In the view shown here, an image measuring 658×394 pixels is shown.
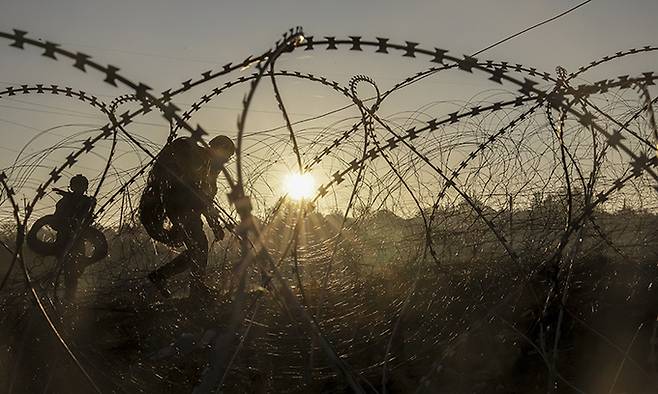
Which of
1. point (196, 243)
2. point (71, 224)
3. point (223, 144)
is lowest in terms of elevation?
point (196, 243)

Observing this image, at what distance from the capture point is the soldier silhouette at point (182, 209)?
6.12 m

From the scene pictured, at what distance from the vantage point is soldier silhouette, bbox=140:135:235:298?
612 cm

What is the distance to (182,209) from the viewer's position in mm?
6434

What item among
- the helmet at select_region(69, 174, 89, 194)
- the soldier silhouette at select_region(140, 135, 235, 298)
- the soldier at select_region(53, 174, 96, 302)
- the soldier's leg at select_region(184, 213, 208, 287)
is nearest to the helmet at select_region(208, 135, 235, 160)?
the soldier silhouette at select_region(140, 135, 235, 298)

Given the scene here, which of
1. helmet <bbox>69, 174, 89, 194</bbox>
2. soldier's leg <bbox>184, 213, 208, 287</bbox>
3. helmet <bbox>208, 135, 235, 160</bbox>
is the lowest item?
soldier's leg <bbox>184, 213, 208, 287</bbox>

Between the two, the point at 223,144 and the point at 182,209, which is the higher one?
the point at 223,144

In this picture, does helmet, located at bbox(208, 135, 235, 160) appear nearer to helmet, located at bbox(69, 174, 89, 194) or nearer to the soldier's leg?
the soldier's leg

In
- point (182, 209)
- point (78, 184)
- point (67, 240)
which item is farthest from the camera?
point (78, 184)

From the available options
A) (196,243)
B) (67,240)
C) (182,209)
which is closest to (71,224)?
(67,240)

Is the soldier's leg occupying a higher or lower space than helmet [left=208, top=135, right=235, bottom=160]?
lower

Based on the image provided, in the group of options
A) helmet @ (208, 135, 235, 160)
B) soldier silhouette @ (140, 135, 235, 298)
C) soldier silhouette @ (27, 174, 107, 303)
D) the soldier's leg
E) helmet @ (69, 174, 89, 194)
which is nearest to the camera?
soldier silhouette @ (140, 135, 235, 298)

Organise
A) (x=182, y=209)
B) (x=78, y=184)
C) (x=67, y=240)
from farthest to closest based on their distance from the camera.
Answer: (x=78, y=184)
(x=67, y=240)
(x=182, y=209)

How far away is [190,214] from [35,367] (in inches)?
88.1

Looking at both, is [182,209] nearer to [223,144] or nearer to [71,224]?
[223,144]
